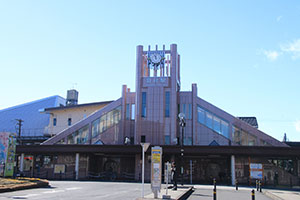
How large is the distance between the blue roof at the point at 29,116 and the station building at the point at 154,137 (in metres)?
29.1

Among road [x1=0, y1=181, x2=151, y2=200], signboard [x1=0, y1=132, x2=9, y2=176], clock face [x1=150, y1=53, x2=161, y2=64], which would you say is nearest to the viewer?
road [x1=0, y1=181, x2=151, y2=200]

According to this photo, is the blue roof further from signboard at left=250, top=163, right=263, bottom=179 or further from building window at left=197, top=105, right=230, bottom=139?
signboard at left=250, top=163, right=263, bottom=179

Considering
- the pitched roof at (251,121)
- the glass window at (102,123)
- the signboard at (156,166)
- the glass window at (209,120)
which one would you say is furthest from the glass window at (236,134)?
the signboard at (156,166)

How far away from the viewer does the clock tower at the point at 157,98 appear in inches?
1815

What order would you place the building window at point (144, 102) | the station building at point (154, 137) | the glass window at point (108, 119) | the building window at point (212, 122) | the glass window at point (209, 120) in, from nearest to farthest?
1. the station building at point (154, 137)
2. the building window at point (212, 122)
3. the glass window at point (209, 120)
4. the building window at point (144, 102)
5. the glass window at point (108, 119)

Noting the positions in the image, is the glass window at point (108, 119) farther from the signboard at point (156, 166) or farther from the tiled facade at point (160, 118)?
the signboard at point (156, 166)

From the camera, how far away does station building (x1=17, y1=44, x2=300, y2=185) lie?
41.5 metres

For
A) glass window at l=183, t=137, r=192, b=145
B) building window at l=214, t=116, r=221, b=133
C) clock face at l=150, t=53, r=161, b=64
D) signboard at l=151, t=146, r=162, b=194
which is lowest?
signboard at l=151, t=146, r=162, b=194

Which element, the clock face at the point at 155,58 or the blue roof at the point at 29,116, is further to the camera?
the blue roof at the point at 29,116

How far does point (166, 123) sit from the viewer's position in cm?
4634

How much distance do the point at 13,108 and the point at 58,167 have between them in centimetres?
4701

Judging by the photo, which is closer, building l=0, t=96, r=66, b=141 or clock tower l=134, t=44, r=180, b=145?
clock tower l=134, t=44, r=180, b=145

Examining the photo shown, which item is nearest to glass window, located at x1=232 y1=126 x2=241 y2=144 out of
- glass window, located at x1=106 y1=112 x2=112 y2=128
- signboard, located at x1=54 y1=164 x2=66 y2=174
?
glass window, located at x1=106 y1=112 x2=112 y2=128

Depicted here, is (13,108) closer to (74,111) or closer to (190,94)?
(74,111)
